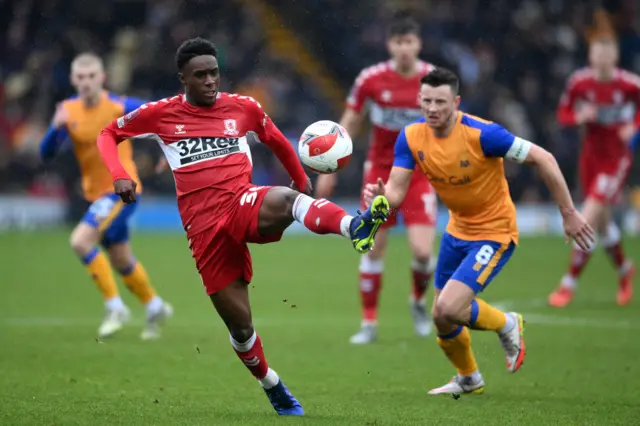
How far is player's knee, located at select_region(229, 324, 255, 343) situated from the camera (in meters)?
7.07

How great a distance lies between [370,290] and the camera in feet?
36.3

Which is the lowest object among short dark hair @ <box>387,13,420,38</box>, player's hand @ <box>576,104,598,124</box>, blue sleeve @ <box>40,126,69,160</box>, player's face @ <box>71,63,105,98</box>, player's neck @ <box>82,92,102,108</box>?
player's hand @ <box>576,104,598,124</box>

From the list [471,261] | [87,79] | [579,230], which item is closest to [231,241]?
[471,261]

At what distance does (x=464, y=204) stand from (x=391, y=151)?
3205mm

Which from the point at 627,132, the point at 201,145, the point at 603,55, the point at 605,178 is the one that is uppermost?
the point at 201,145

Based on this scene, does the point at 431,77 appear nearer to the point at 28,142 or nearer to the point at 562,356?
the point at 562,356

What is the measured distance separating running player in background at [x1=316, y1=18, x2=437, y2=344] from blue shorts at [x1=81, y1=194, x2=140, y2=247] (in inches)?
78.0

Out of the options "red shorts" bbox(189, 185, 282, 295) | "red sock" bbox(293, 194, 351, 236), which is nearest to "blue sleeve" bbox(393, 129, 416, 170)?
"red shorts" bbox(189, 185, 282, 295)

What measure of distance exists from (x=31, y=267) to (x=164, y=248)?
3.25 meters

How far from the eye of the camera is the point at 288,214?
261 inches

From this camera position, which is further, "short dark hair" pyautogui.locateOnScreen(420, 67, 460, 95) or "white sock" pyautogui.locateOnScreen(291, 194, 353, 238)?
"short dark hair" pyautogui.locateOnScreen(420, 67, 460, 95)

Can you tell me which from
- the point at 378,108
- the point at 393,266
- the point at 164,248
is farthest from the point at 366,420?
the point at 164,248

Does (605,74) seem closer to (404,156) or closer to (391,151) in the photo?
(391,151)

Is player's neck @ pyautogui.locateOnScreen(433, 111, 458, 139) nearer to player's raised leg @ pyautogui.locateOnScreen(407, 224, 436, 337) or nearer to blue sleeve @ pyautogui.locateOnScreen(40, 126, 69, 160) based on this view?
player's raised leg @ pyautogui.locateOnScreen(407, 224, 436, 337)
